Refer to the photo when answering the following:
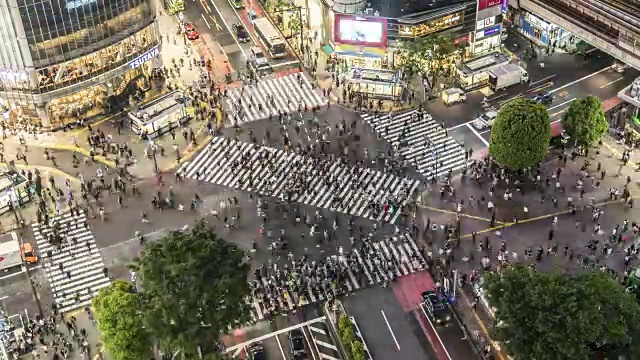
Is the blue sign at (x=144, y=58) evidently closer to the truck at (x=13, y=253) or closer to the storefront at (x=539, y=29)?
the truck at (x=13, y=253)

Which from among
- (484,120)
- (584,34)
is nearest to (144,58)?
(484,120)

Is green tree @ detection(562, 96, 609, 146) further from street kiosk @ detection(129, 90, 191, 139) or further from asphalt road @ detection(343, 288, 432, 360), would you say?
street kiosk @ detection(129, 90, 191, 139)

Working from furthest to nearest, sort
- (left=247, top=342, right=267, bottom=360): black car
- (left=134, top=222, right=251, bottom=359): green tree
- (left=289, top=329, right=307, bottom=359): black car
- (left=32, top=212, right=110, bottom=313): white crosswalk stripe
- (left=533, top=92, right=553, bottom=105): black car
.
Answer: (left=533, top=92, right=553, bottom=105): black car → (left=32, top=212, right=110, bottom=313): white crosswalk stripe → (left=289, top=329, right=307, bottom=359): black car → (left=247, top=342, right=267, bottom=360): black car → (left=134, top=222, right=251, bottom=359): green tree

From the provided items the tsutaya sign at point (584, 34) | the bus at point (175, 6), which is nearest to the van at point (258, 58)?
the bus at point (175, 6)

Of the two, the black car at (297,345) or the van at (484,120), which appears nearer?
the black car at (297,345)

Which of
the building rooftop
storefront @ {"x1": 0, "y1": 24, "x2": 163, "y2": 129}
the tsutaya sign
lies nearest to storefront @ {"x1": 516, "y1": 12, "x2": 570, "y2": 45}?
the tsutaya sign

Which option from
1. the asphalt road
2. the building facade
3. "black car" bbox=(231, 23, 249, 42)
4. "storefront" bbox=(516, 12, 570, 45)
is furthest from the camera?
"black car" bbox=(231, 23, 249, 42)

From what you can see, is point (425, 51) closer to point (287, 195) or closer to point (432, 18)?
point (432, 18)
